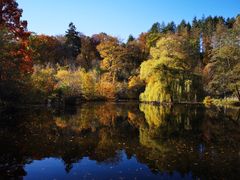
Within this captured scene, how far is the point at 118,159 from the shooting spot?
38.7 feet

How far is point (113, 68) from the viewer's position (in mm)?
58781

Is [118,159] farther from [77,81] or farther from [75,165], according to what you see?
[77,81]

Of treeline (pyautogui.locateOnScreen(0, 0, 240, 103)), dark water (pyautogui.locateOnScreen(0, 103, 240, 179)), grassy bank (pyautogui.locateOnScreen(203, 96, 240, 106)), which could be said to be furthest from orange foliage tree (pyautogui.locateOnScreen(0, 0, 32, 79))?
grassy bank (pyautogui.locateOnScreen(203, 96, 240, 106))

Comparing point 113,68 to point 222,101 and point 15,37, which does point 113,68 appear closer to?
point 222,101

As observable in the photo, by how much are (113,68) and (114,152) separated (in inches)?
1833

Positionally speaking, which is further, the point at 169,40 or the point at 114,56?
the point at 114,56

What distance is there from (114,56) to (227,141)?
150ft

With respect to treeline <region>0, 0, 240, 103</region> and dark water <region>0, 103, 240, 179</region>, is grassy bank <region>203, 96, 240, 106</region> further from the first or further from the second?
dark water <region>0, 103, 240, 179</region>

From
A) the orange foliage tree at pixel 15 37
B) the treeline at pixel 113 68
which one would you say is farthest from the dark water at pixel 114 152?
the treeline at pixel 113 68

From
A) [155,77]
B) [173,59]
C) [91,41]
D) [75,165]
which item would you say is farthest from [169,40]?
[75,165]

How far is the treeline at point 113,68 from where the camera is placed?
29053 millimetres

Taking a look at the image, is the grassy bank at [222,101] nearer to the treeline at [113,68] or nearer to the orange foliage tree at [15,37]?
the treeline at [113,68]

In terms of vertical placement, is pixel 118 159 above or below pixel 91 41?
below

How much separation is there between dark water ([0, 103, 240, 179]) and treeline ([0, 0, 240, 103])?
10.8 m
